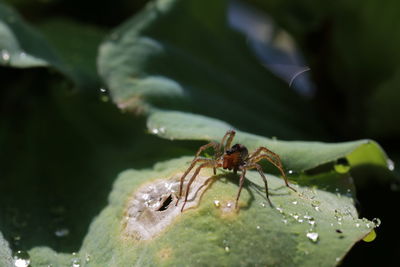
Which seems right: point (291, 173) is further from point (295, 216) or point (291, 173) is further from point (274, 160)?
point (295, 216)

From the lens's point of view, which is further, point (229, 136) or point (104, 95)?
point (104, 95)

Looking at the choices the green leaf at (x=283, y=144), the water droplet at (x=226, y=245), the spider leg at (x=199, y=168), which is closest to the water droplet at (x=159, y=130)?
the green leaf at (x=283, y=144)

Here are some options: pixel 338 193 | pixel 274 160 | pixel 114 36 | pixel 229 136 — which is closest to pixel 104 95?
pixel 114 36

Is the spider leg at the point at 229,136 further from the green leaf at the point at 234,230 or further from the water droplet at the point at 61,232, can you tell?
the water droplet at the point at 61,232

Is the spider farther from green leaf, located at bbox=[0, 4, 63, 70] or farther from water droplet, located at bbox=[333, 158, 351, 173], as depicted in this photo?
green leaf, located at bbox=[0, 4, 63, 70]

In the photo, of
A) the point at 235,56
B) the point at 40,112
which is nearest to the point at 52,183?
the point at 40,112
